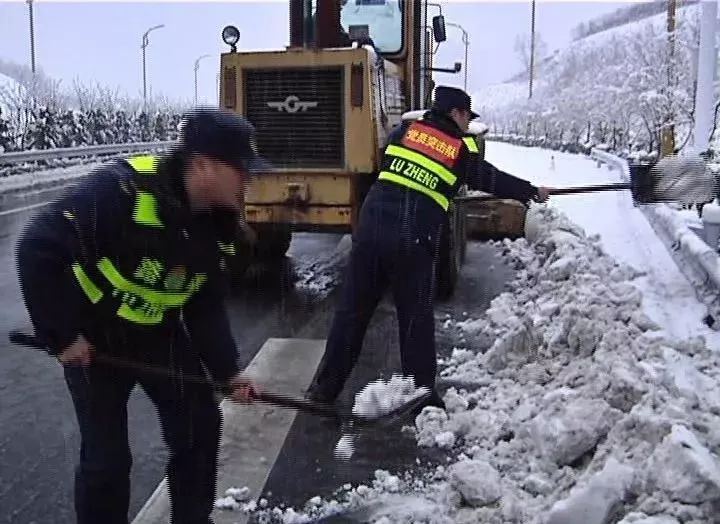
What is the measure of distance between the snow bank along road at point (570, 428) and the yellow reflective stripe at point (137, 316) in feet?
3.87

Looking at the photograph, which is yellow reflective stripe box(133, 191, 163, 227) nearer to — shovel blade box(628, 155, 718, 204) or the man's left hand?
the man's left hand

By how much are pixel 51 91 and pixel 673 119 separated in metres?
23.2

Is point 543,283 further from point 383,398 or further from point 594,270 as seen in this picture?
point 383,398

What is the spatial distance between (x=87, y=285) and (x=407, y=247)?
2343mm

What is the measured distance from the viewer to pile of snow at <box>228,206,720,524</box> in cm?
310

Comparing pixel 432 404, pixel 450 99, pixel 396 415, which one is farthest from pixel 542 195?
pixel 396 415

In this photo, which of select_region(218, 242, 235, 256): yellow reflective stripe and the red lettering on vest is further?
the red lettering on vest

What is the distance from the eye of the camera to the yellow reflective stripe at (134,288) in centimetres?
264

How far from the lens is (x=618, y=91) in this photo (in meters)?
33.6

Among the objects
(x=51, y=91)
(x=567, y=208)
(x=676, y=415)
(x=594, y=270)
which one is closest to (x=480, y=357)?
(x=594, y=270)

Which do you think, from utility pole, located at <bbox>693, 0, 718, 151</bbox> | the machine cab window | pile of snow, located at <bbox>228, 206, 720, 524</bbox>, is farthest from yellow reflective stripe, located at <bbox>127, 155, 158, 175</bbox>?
utility pole, located at <bbox>693, 0, 718, 151</bbox>

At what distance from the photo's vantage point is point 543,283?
7.07 metres

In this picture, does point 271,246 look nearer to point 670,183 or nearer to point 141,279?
point 670,183

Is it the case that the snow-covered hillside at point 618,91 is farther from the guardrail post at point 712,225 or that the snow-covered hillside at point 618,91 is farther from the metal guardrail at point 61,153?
the metal guardrail at point 61,153
